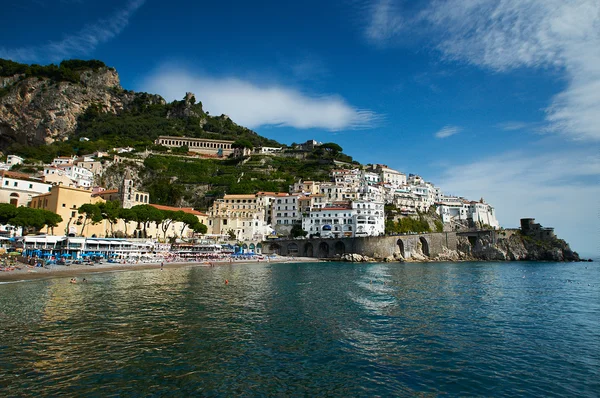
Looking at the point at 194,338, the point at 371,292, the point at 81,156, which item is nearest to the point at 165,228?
the point at 81,156

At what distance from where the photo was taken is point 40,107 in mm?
92875

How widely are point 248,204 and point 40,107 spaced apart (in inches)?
2663

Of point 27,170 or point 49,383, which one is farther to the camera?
point 27,170

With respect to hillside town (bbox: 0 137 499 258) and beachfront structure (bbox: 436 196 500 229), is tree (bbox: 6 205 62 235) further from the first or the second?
beachfront structure (bbox: 436 196 500 229)

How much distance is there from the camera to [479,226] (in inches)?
3536

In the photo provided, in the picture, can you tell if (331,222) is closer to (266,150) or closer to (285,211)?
(285,211)

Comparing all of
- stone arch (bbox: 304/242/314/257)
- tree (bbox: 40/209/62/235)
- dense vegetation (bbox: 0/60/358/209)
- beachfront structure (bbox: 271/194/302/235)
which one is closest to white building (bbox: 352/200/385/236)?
stone arch (bbox: 304/242/314/257)

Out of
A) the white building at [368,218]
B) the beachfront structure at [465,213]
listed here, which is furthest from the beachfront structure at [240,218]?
the beachfront structure at [465,213]

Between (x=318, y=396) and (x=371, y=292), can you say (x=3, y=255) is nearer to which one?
(x=371, y=292)

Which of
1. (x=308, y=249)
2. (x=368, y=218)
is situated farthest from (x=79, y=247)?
(x=368, y=218)

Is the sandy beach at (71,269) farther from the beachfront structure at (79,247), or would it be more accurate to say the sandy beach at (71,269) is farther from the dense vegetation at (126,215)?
the dense vegetation at (126,215)

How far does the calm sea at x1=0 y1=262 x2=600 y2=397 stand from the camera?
883 cm

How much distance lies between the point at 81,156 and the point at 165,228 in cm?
3641

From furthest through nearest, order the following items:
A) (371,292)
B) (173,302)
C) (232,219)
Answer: (232,219), (371,292), (173,302)
